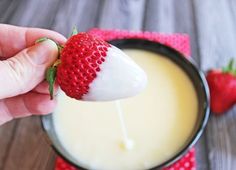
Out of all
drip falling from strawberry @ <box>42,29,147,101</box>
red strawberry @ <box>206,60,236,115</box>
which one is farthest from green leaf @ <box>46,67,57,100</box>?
red strawberry @ <box>206,60,236,115</box>

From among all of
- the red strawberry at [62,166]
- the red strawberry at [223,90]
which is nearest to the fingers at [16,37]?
the red strawberry at [62,166]

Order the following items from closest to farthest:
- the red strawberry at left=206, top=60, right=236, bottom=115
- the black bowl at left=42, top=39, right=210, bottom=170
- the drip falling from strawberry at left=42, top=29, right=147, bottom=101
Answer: the drip falling from strawberry at left=42, top=29, right=147, bottom=101, the black bowl at left=42, top=39, right=210, bottom=170, the red strawberry at left=206, top=60, right=236, bottom=115

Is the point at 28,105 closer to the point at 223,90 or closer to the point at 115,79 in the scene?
the point at 115,79

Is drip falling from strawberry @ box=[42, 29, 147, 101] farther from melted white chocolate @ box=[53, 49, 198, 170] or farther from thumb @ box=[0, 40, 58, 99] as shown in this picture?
melted white chocolate @ box=[53, 49, 198, 170]

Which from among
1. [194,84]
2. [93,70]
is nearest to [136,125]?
[194,84]

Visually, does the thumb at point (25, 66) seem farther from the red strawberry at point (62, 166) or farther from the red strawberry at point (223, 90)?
the red strawberry at point (223, 90)

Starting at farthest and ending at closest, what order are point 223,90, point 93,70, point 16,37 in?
point 223,90
point 16,37
point 93,70

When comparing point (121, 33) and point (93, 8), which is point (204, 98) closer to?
point (121, 33)

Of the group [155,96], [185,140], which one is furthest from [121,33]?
[185,140]
